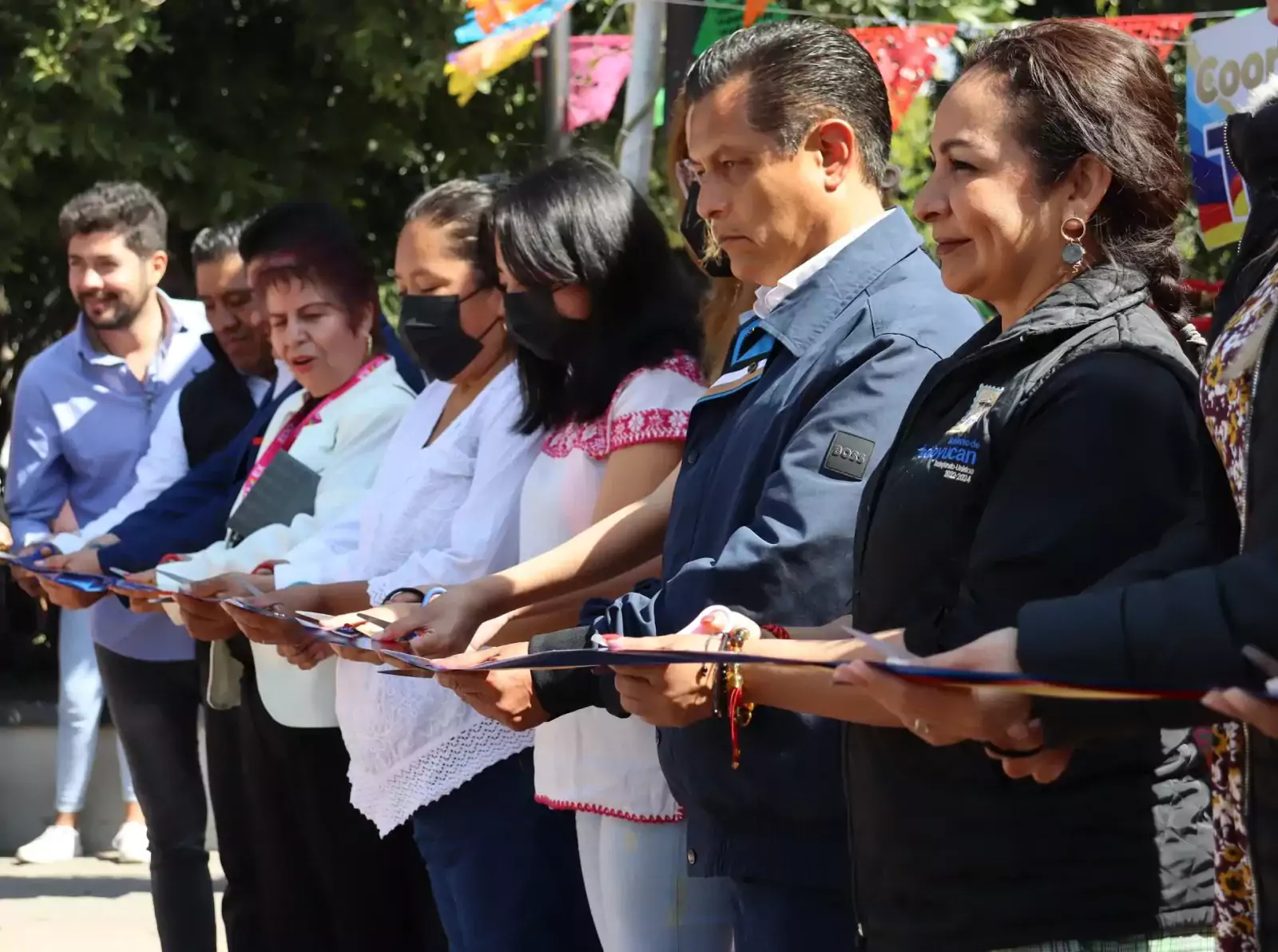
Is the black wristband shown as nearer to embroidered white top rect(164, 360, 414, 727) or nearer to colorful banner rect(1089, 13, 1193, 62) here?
embroidered white top rect(164, 360, 414, 727)

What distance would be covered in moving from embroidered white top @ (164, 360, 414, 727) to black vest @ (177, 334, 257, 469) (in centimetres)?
95

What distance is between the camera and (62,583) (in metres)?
5.16

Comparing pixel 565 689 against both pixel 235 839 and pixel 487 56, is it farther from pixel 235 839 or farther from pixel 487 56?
pixel 487 56

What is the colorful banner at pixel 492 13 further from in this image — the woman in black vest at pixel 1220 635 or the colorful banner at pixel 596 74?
the woman in black vest at pixel 1220 635

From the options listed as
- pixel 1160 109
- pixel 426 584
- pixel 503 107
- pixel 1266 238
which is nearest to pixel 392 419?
pixel 426 584

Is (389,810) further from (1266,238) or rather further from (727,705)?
(1266,238)

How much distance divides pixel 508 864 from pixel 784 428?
1406 mm

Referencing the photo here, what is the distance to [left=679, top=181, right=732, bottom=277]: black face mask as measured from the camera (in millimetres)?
3439

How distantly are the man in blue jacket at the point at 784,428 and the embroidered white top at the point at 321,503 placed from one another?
1452mm

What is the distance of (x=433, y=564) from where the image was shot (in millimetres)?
3824

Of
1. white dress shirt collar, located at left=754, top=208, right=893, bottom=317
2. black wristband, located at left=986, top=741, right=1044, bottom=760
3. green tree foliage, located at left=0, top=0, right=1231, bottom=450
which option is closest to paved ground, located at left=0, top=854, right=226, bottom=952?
green tree foliage, located at left=0, top=0, right=1231, bottom=450

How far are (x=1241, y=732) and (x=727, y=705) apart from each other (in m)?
0.80

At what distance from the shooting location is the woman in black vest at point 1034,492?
7.04 ft

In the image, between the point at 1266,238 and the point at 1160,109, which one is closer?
the point at 1266,238
